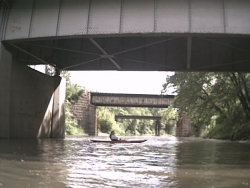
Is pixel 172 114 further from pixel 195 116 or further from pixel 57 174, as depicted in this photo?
pixel 57 174

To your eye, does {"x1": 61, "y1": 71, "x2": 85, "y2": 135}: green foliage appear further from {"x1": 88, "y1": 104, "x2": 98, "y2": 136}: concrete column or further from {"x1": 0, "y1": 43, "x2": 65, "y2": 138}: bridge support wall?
{"x1": 0, "y1": 43, "x2": 65, "y2": 138}: bridge support wall

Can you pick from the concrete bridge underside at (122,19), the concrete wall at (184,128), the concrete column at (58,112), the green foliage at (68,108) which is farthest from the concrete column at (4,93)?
the concrete wall at (184,128)

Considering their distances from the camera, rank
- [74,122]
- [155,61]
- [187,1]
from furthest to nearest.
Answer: [74,122] → [155,61] → [187,1]

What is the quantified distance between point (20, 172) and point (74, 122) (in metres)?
42.2

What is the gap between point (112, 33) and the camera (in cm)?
1591

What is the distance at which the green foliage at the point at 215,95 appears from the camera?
25.7 metres

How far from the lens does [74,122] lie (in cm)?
4638

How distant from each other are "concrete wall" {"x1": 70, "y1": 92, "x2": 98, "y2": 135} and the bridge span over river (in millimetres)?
23286

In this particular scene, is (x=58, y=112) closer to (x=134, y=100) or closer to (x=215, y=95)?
(x=215, y=95)

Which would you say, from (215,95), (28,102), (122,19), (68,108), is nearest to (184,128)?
(68,108)

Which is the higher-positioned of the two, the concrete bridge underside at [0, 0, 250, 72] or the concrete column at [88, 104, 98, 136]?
the concrete bridge underside at [0, 0, 250, 72]

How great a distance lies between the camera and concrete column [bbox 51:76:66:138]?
26609mm

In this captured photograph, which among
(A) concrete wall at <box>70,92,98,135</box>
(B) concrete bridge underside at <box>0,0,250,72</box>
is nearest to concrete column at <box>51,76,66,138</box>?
(B) concrete bridge underside at <box>0,0,250,72</box>

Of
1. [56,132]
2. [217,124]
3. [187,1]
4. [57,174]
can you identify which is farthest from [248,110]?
[57,174]
